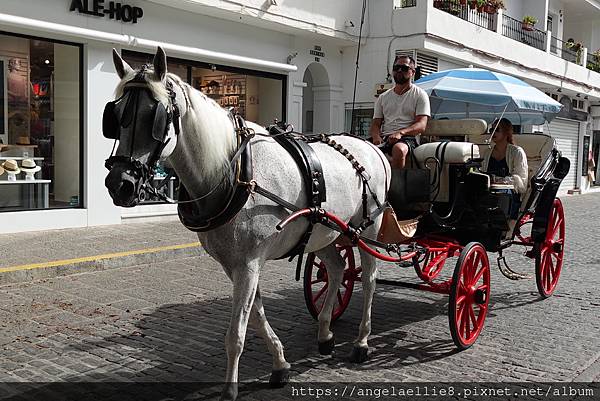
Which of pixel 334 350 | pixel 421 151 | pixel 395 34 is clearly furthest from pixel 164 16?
pixel 334 350

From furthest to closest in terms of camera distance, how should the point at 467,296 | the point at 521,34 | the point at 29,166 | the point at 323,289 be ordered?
the point at 521,34 → the point at 29,166 → the point at 323,289 → the point at 467,296

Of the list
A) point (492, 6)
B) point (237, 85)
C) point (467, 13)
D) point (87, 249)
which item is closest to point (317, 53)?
point (237, 85)

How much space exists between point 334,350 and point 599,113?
28.8m

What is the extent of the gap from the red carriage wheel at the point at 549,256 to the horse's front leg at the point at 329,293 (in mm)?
2817

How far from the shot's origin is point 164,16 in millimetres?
11828

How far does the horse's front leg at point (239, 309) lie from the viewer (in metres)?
3.66

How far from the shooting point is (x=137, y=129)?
3.18 metres

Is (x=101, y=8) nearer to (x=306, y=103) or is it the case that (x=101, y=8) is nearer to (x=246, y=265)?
(x=306, y=103)

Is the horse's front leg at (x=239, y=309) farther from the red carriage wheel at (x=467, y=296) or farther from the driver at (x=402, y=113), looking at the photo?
the driver at (x=402, y=113)

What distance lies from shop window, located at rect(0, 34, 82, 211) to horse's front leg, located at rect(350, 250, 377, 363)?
7.60 meters

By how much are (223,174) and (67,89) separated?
344 inches

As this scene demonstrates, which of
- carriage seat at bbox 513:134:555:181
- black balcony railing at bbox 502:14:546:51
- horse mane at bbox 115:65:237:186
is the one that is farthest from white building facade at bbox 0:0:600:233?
horse mane at bbox 115:65:237:186

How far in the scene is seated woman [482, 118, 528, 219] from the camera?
6.62m

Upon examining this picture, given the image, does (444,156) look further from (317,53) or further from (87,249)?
(317,53)
